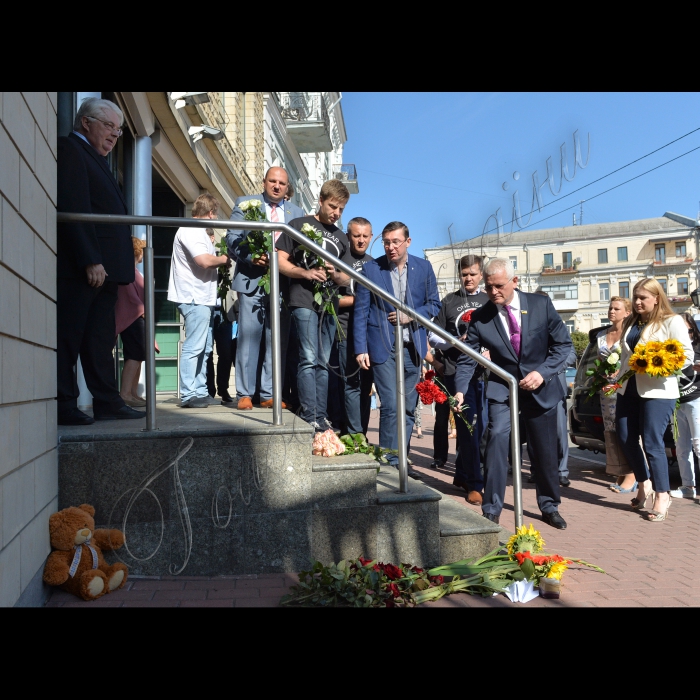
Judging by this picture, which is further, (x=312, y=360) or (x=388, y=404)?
(x=388, y=404)

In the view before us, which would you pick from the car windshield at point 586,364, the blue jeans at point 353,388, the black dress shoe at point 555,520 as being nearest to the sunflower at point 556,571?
the black dress shoe at point 555,520

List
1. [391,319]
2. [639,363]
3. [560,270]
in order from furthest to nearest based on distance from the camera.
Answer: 1. [560,270]
2. [639,363]
3. [391,319]

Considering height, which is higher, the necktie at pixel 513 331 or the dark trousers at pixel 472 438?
the necktie at pixel 513 331

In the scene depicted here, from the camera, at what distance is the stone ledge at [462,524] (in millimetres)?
4445

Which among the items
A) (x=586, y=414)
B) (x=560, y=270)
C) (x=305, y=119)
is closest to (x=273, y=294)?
(x=586, y=414)

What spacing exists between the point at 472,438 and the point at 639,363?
147 centimetres

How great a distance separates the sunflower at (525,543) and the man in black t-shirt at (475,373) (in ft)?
6.98

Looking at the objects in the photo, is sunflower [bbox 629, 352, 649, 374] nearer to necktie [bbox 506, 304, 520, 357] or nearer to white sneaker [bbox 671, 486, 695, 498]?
necktie [bbox 506, 304, 520, 357]

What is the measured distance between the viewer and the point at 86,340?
4.68 m

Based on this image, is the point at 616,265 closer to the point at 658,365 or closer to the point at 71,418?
the point at 658,365

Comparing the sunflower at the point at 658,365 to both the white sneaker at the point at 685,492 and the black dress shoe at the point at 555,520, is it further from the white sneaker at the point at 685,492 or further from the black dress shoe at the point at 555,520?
the white sneaker at the point at 685,492
